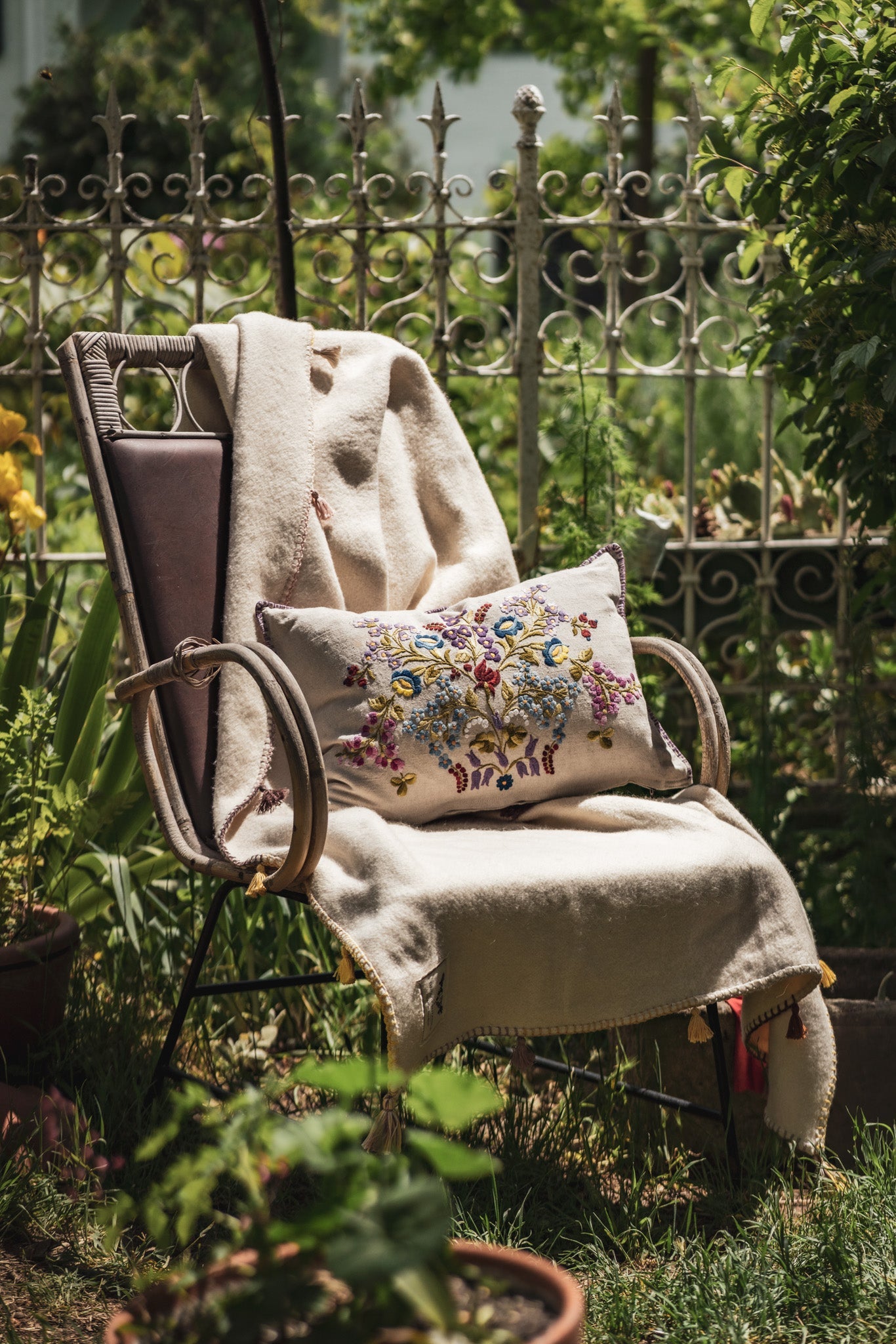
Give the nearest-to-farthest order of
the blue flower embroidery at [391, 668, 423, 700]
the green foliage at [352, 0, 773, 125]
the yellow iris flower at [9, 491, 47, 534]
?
the blue flower embroidery at [391, 668, 423, 700] → the yellow iris flower at [9, 491, 47, 534] → the green foliage at [352, 0, 773, 125]

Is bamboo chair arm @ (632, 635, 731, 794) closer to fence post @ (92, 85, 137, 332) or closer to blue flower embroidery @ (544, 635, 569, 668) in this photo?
blue flower embroidery @ (544, 635, 569, 668)

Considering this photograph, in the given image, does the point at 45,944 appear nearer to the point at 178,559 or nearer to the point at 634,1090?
the point at 178,559

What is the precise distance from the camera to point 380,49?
6.90m

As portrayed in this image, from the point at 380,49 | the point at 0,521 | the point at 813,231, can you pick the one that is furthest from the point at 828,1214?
the point at 380,49

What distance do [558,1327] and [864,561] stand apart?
2.55 metres

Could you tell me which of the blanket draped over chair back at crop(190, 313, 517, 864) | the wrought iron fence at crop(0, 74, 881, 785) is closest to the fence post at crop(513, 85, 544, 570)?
the wrought iron fence at crop(0, 74, 881, 785)

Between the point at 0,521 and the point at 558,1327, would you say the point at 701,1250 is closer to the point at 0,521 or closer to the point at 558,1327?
the point at 558,1327

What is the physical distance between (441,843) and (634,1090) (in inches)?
21.8

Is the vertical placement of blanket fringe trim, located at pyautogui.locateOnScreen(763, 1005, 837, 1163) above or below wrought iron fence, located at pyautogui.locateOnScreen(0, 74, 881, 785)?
below

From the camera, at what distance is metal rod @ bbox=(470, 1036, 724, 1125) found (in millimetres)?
2039

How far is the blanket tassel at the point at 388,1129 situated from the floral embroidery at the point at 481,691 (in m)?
0.49

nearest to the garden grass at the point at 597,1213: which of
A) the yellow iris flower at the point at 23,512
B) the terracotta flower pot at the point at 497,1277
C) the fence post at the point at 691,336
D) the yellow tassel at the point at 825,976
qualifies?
the yellow tassel at the point at 825,976

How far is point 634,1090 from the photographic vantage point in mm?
2059

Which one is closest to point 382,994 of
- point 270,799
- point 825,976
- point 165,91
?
point 270,799
